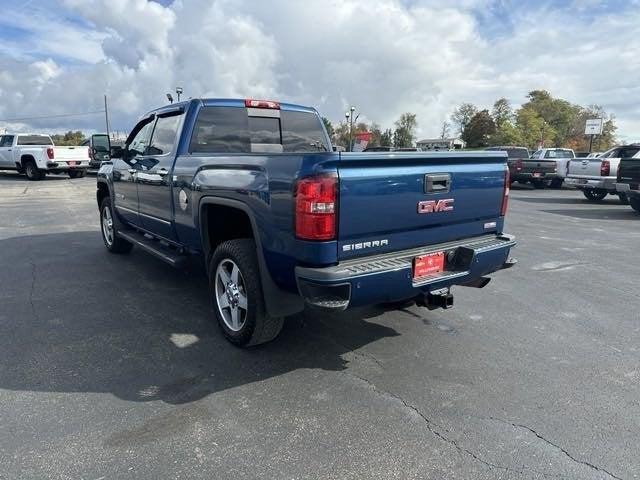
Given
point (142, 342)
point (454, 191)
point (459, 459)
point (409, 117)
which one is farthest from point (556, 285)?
point (409, 117)

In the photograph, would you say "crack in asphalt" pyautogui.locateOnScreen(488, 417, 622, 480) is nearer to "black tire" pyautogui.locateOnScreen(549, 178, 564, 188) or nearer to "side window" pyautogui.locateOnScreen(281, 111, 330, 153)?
"side window" pyautogui.locateOnScreen(281, 111, 330, 153)

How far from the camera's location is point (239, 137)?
4.87 meters

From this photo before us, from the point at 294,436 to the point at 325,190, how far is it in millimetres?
1418

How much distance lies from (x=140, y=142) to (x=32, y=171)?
18673 mm

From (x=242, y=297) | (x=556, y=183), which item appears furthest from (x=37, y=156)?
(x=556, y=183)

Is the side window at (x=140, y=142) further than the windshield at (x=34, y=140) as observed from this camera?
No

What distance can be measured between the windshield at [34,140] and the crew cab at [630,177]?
22.5m

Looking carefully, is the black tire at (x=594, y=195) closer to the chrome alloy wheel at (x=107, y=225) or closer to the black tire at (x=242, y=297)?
the chrome alloy wheel at (x=107, y=225)

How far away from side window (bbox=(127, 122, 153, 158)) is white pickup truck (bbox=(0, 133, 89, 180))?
54.0 feet

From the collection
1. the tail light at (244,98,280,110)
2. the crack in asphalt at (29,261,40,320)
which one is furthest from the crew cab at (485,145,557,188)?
the crack in asphalt at (29,261,40,320)

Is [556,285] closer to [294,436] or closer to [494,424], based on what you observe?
[494,424]

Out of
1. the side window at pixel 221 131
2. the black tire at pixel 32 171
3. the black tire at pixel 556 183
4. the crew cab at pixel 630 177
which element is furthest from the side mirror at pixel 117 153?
the black tire at pixel 556 183

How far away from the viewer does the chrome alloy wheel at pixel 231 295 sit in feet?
12.1

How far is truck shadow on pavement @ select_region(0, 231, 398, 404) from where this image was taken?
3262mm
